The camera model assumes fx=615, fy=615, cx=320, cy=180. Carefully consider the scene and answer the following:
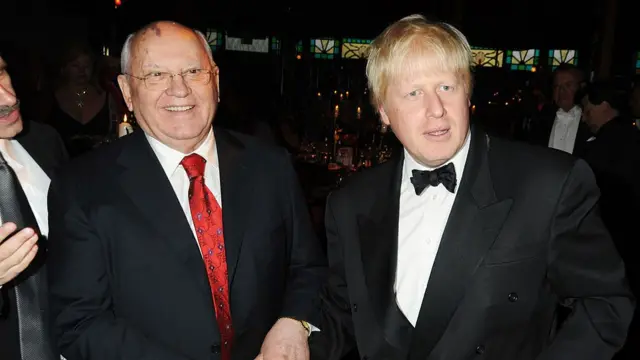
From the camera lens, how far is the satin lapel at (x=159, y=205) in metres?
1.79

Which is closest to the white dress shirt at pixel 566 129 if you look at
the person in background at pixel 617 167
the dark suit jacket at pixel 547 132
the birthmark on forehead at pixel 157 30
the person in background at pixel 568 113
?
the person in background at pixel 568 113

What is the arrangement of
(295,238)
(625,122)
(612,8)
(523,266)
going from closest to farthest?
(523,266) → (295,238) → (625,122) → (612,8)

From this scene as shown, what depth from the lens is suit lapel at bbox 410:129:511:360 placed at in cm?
162

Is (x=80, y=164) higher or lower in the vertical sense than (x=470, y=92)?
lower

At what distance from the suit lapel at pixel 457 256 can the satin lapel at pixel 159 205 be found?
2.08ft

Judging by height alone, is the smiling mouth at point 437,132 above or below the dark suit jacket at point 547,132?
above

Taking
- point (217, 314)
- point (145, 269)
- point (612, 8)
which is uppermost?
point (612, 8)

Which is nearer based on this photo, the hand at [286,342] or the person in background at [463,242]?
the person in background at [463,242]

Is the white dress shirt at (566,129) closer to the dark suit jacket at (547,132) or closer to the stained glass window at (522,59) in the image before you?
the dark suit jacket at (547,132)

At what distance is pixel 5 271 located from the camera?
5.44 ft

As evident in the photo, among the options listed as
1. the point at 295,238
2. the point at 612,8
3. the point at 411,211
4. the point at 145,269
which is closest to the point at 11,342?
the point at 145,269

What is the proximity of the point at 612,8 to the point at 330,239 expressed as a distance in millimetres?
11453

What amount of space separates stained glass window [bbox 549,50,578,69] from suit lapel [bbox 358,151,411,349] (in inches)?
611

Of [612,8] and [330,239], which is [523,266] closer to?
[330,239]
